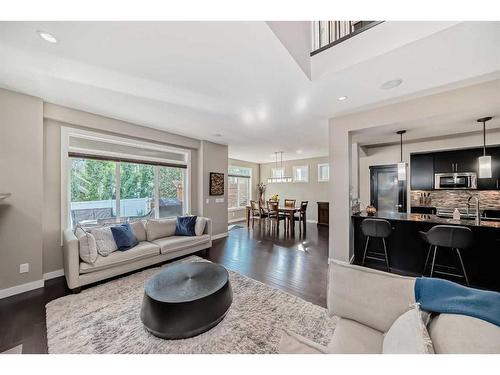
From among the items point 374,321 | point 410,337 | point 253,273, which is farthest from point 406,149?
point 410,337

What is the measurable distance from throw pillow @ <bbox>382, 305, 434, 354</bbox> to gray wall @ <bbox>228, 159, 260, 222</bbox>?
7153 mm

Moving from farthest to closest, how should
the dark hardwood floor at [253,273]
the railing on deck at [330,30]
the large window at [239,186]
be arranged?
the large window at [239,186] → the railing on deck at [330,30] → the dark hardwood floor at [253,273]

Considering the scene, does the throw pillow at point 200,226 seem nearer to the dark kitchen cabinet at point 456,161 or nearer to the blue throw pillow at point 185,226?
the blue throw pillow at point 185,226

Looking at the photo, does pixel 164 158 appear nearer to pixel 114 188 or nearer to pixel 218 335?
pixel 114 188

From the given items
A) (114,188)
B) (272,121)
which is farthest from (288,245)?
(114,188)

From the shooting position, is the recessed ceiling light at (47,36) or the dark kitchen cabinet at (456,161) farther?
the dark kitchen cabinet at (456,161)

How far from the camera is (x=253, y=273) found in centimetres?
315

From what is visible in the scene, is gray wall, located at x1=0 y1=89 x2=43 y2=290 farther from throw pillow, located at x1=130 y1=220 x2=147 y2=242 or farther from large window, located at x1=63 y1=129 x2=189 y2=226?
throw pillow, located at x1=130 y1=220 x2=147 y2=242

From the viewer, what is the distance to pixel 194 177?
5.04 metres

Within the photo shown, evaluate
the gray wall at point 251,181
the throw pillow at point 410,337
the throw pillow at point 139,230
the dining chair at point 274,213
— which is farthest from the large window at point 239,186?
the throw pillow at point 410,337

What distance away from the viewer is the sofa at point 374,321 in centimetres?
76

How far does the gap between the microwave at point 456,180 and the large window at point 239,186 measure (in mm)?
6321

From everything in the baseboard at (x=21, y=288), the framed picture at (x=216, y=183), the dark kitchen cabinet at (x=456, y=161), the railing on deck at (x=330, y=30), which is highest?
the railing on deck at (x=330, y=30)

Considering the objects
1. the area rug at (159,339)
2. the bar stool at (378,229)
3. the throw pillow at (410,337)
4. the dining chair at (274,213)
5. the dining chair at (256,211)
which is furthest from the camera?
the dining chair at (256,211)
